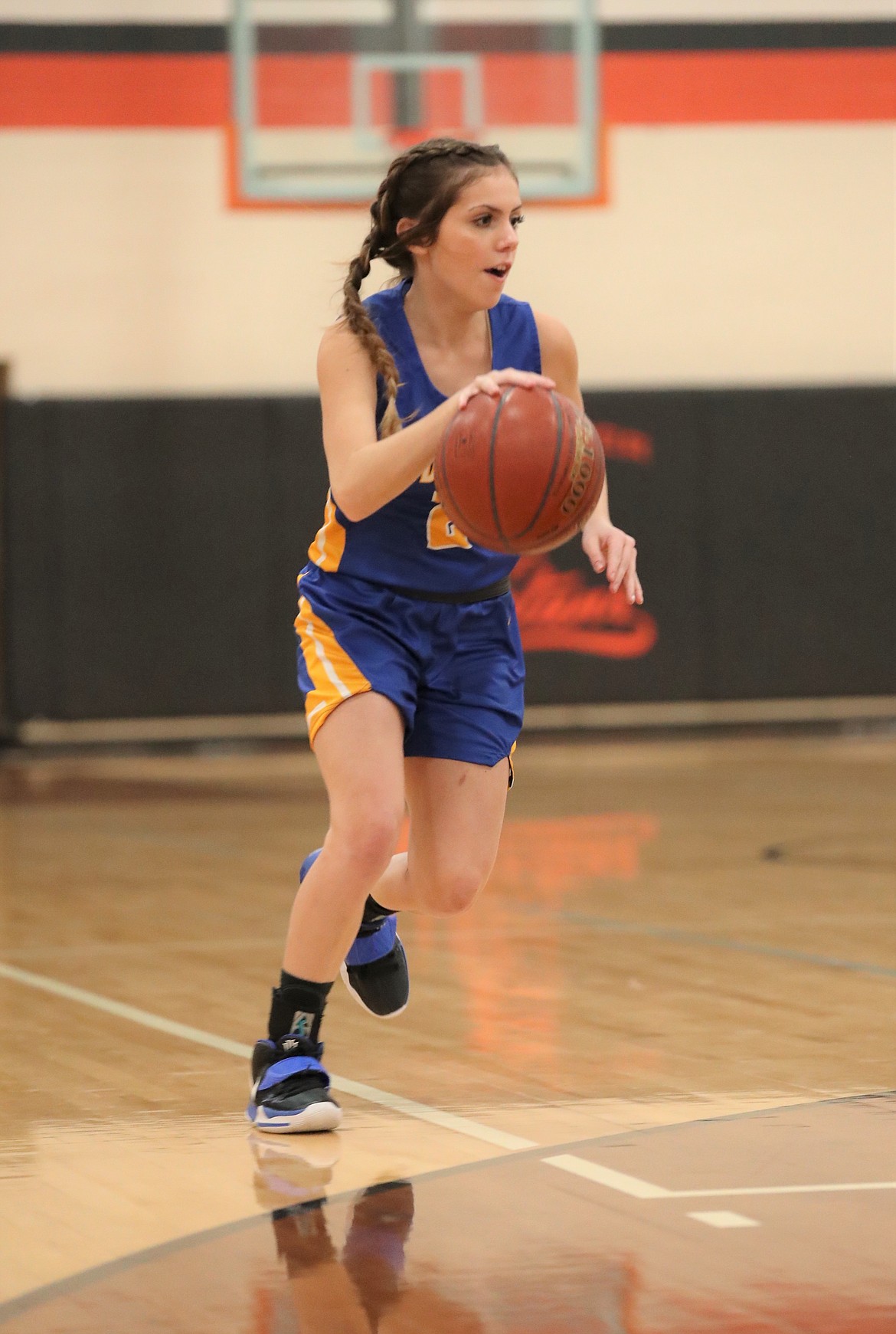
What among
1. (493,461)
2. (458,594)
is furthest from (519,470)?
(458,594)

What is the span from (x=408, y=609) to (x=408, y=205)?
667 mm

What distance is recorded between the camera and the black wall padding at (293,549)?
1147 centimetres

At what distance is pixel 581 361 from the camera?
39.6 ft

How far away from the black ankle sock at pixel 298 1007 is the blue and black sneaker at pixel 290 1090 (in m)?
0.01

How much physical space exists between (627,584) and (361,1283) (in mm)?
1305

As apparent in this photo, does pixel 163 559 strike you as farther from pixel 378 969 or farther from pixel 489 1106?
pixel 489 1106

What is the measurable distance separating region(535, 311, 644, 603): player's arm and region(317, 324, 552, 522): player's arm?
31cm

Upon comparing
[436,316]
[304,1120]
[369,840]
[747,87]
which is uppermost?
[747,87]

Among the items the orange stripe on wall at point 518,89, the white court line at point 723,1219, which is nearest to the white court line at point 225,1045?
the white court line at point 723,1219

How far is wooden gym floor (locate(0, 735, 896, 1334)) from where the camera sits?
8.11 feet

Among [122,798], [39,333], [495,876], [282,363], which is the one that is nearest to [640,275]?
[282,363]

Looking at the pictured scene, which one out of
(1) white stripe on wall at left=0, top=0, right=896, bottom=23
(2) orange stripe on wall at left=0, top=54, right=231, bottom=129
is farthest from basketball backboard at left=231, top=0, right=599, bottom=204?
(2) orange stripe on wall at left=0, top=54, right=231, bottom=129

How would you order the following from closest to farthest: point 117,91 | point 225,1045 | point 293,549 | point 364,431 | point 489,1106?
point 364,431
point 489,1106
point 225,1045
point 293,549
point 117,91

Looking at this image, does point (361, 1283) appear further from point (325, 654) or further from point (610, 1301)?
point (325, 654)
